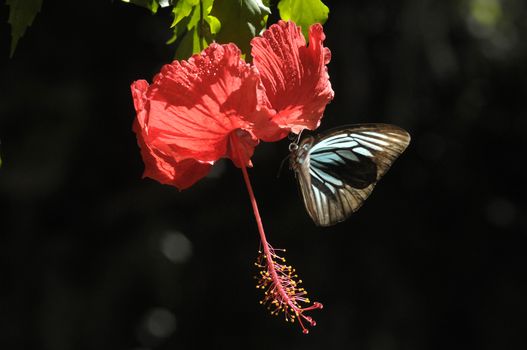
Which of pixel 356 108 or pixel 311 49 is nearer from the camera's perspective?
pixel 311 49

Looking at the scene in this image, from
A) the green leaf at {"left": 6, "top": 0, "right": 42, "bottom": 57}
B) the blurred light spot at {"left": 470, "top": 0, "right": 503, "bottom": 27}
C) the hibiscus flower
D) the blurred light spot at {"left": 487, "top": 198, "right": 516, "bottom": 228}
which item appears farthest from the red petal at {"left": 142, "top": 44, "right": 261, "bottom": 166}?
the blurred light spot at {"left": 470, "top": 0, "right": 503, "bottom": 27}

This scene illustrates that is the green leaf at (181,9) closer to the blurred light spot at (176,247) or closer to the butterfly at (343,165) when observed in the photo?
the butterfly at (343,165)

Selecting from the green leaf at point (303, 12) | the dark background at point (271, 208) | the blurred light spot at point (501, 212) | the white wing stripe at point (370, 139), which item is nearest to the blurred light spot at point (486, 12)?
the dark background at point (271, 208)

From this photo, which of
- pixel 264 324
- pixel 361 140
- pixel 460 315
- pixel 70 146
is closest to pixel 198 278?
pixel 264 324

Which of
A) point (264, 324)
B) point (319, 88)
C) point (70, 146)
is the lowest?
point (264, 324)

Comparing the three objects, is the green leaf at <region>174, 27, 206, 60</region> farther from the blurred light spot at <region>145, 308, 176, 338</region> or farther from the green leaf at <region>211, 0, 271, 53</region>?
the blurred light spot at <region>145, 308, 176, 338</region>

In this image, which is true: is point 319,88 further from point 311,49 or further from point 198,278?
point 198,278

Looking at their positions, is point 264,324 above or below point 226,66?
below
